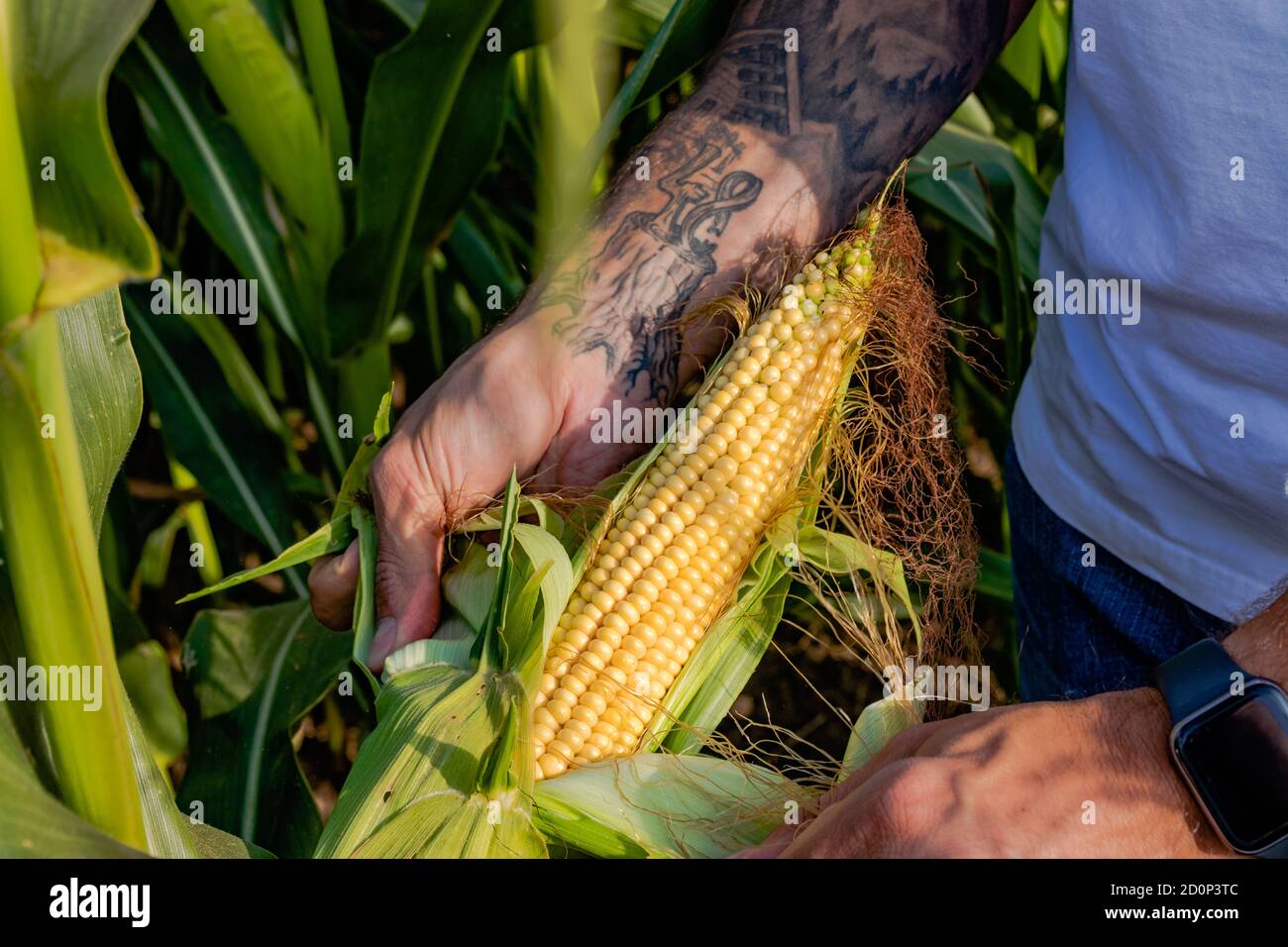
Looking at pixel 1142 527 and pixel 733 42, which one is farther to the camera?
pixel 733 42

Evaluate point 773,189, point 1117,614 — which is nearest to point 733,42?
point 773,189

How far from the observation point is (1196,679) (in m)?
0.70

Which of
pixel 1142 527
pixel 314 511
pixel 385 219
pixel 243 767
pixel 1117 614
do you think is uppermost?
pixel 385 219

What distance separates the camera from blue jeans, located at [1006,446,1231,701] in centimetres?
107

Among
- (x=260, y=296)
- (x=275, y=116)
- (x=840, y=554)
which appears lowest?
(x=840, y=554)

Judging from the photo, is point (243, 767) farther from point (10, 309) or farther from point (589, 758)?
point (10, 309)

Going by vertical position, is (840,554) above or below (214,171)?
below

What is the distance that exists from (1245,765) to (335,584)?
869 mm

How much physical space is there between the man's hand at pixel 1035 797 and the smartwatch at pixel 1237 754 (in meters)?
0.02

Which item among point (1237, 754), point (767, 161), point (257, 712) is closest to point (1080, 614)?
point (1237, 754)

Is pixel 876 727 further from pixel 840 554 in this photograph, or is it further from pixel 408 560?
pixel 408 560

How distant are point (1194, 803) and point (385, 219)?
112cm

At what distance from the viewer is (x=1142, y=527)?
1026mm

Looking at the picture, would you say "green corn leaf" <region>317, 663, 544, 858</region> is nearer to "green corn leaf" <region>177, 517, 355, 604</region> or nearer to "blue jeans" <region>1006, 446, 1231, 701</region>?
"green corn leaf" <region>177, 517, 355, 604</region>
